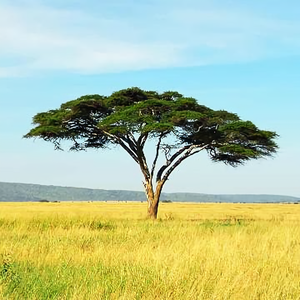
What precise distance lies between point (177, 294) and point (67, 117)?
2730 cm

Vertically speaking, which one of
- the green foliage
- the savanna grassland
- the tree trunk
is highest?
the green foliage

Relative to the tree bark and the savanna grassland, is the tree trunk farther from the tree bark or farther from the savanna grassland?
the savanna grassland

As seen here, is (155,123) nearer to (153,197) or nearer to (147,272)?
(153,197)

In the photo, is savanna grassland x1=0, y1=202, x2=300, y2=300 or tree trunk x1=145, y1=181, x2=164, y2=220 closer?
savanna grassland x1=0, y1=202, x2=300, y2=300

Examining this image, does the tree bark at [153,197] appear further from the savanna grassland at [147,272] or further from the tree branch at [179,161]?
the savanna grassland at [147,272]

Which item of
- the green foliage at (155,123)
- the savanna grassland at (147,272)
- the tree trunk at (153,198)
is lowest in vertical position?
the savanna grassland at (147,272)

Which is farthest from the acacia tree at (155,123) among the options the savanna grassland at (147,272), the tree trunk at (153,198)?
the savanna grassland at (147,272)

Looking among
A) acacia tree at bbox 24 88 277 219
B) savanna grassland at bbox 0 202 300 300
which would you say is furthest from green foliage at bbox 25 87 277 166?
savanna grassland at bbox 0 202 300 300

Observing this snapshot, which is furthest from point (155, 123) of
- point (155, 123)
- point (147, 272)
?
point (147, 272)

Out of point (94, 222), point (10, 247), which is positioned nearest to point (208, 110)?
point (94, 222)

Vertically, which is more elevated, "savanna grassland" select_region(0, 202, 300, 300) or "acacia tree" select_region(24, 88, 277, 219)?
"acacia tree" select_region(24, 88, 277, 219)

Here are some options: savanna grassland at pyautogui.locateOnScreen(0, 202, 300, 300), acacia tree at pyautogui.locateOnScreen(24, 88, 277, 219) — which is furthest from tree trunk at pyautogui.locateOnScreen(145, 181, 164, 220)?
savanna grassland at pyautogui.locateOnScreen(0, 202, 300, 300)

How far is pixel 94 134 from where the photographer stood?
34969 millimetres

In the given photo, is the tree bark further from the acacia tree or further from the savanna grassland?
the savanna grassland
